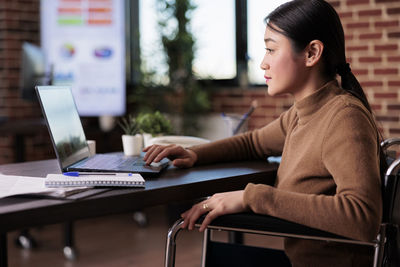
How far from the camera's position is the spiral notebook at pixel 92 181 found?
51.1 inches

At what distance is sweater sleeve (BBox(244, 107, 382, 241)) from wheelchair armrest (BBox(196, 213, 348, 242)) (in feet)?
0.04

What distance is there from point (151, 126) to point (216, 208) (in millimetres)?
871

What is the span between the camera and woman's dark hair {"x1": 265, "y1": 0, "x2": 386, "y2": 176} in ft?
4.91

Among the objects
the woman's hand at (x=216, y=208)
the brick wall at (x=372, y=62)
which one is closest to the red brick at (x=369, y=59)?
the brick wall at (x=372, y=62)

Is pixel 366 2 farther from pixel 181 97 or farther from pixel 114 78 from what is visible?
pixel 114 78

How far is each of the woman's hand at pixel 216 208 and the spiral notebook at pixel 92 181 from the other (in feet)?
0.47

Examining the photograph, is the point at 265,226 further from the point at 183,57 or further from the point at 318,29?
the point at 183,57

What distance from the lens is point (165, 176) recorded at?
1.55 m

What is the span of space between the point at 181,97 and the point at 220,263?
292 centimetres

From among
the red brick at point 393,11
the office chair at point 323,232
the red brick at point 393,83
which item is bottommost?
the office chair at point 323,232

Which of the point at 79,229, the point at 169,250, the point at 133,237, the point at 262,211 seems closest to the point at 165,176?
the point at 169,250

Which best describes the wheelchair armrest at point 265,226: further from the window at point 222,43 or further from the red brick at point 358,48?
the window at point 222,43

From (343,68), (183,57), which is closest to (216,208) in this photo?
(343,68)

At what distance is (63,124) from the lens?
5.35 ft
